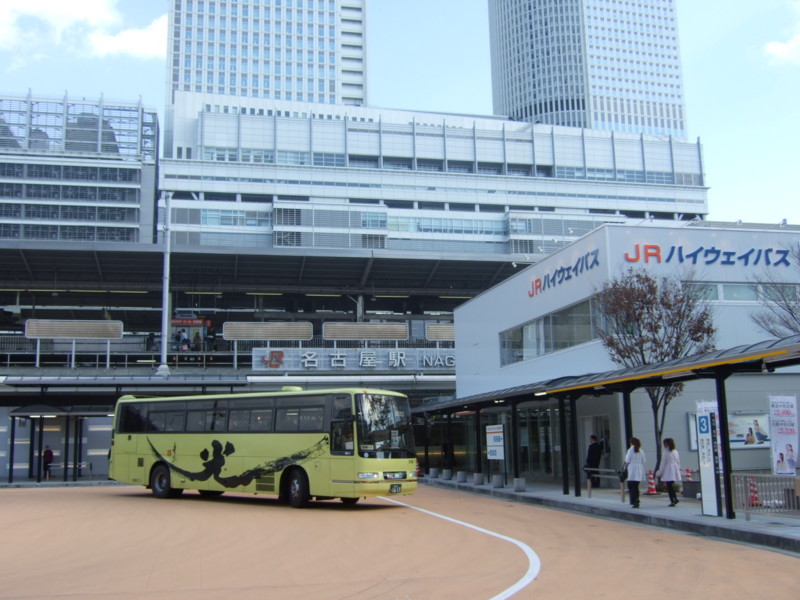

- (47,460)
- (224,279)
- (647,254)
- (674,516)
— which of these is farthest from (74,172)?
(674,516)

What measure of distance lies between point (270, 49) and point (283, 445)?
152m

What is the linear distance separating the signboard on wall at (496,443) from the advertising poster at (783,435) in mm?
8673

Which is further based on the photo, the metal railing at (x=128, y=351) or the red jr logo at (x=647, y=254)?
the metal railing at (x=128, y=351)

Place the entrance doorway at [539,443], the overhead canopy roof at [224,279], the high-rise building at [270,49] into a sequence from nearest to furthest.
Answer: the entrance doorway at [539,443], the overhead canopy roof at [224,279], the high-rise building at [270,49]

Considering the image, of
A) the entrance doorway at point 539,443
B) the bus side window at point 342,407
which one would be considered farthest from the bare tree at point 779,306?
the bus side window at point 342,407

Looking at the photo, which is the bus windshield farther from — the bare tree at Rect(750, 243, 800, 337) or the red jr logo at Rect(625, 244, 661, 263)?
the bare tree at Rect(750, 243, 800, 337)

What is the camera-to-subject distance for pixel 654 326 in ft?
74.8

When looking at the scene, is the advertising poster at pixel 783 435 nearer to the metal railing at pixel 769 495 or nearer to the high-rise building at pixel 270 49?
the metal railing at pixel 769 495

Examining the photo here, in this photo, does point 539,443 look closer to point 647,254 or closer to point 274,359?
point 647,254

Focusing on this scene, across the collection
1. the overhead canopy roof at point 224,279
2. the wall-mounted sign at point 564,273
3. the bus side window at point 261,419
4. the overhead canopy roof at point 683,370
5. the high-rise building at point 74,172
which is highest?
the high-rise building at point 74,172

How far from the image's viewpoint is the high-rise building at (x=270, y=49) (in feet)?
511

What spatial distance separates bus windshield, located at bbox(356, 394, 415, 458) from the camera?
1958 centimetres

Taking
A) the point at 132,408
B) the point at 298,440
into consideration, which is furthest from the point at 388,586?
the point at 132,408

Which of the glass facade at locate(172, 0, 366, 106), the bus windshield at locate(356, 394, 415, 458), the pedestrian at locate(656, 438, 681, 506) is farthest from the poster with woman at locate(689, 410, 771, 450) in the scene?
the glass facade at locate(172, 0, 366, 106)
